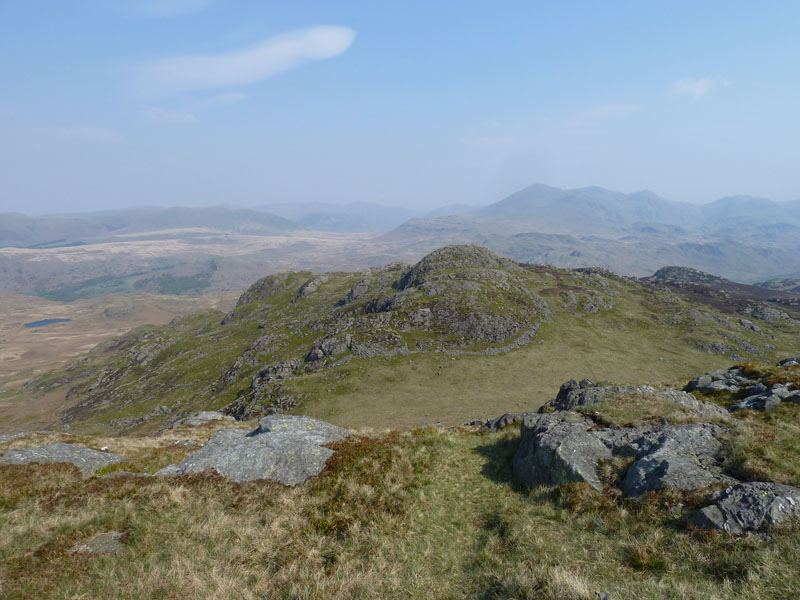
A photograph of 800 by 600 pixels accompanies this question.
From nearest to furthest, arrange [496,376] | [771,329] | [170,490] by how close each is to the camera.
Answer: [170,490] < [496,376] < [771,329]

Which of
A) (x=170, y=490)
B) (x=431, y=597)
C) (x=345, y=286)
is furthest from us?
(x=345, y=286)

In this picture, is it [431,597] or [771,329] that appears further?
[771,329]

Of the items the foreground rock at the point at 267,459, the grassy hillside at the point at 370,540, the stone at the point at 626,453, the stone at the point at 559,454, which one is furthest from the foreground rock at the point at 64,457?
the stone at the point at 626,453

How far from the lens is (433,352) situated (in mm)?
88500

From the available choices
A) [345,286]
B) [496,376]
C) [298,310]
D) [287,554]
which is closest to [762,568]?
[287,554]

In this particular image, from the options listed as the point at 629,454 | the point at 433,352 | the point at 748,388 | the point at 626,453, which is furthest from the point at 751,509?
the point at 433,352

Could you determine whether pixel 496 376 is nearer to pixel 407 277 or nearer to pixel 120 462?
pixel 120 462

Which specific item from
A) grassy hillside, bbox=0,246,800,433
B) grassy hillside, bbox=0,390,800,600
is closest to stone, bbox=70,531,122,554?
grassy hillside, bbox=0,390,800,600

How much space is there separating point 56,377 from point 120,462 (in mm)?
228401

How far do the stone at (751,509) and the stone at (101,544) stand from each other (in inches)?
754

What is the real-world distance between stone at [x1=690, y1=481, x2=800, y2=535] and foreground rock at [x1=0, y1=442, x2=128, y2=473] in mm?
28567

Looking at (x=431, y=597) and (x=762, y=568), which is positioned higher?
(x=762, y=568)

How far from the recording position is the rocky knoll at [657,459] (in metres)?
10.9

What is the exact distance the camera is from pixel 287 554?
11445 millimetres
